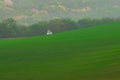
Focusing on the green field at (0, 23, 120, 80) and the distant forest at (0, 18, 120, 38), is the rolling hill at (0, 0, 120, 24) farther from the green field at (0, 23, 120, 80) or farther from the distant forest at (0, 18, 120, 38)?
the green field at (0, 23, 120, 80)

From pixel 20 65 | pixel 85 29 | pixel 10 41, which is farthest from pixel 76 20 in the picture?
pixel 20 65

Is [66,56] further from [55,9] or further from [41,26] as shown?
[55,9]

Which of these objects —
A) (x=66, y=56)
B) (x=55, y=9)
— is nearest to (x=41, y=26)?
(x=55, y=9)

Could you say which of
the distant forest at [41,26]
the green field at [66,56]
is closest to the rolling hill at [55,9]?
the distant forest at [41,26]

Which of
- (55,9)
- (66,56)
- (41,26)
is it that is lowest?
(66,56)

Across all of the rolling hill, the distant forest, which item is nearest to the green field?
the distant forest

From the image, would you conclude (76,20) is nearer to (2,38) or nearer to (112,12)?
(112,12)

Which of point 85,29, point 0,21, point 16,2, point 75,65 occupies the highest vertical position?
point 16,2
